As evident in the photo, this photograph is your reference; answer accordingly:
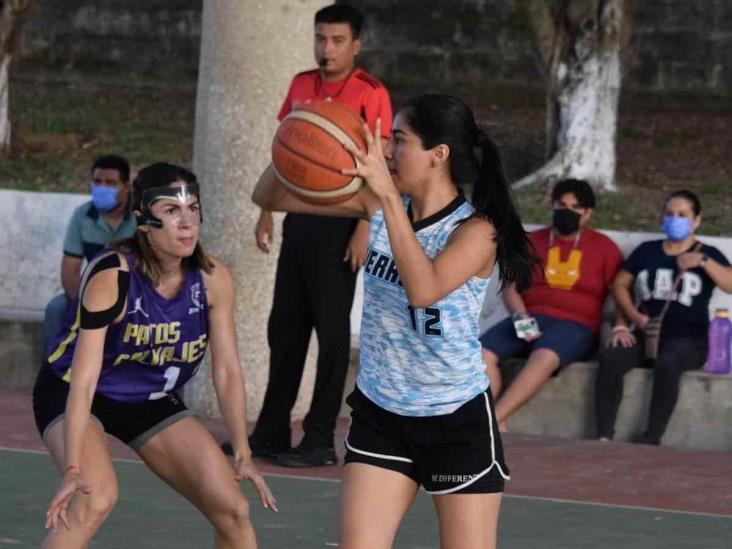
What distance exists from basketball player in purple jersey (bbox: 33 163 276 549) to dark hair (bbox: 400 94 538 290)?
1047mm

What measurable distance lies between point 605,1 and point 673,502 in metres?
7.27

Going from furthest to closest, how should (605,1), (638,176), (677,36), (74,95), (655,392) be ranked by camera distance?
(74,95), (677,36), (638,176), (605,1), (655,392)

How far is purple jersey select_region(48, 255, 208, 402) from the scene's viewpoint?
5.92 metres

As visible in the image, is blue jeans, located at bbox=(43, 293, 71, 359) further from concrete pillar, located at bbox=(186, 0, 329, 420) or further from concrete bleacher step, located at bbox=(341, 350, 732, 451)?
concrete bleacher step, located at bbox=(341, 350, 732, 451)

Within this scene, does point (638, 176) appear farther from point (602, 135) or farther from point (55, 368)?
point (55, 368)

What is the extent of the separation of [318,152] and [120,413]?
1.22 metres

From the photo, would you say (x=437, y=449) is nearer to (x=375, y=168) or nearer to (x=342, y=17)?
(x=375, y=168)

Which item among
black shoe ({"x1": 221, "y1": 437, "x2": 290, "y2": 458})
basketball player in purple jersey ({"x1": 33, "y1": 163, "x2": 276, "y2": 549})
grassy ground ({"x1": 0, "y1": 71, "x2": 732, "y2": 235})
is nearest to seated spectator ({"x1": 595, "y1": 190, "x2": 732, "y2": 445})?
black shoe ({"x1": 221, "y1": 437, "x2": 290, "y2": 458})

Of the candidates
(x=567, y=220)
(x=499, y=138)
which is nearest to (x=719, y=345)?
(x=567, y=220)

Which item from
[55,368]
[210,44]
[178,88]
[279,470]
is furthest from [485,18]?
[55,368]

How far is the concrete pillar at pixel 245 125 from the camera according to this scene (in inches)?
395

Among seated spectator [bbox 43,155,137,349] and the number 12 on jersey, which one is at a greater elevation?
the number 12 on jersey

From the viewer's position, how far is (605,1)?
14867mm

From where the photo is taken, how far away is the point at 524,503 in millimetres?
8289
